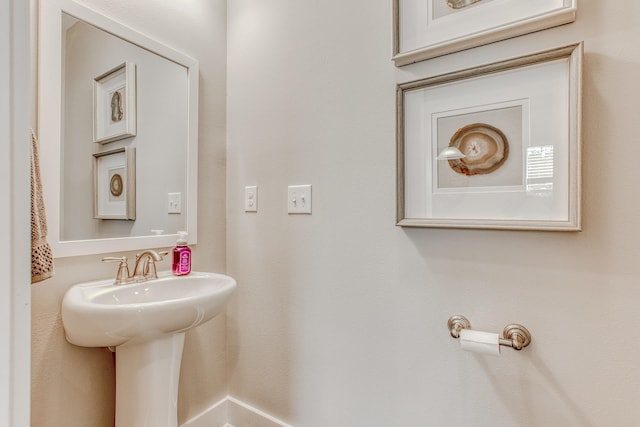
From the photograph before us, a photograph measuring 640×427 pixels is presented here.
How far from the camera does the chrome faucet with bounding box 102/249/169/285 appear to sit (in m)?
1.14

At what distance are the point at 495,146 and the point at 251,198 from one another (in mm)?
1000

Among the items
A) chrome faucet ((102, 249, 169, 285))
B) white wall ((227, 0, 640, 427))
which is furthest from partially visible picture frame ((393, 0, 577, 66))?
chrome faucet ((102, 249, 169, 285))

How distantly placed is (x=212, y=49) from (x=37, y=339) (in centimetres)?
132

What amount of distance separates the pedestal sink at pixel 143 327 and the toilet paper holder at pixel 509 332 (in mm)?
738

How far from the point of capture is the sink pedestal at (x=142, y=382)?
1069 mm

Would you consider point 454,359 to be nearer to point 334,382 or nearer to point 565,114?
point 334,382

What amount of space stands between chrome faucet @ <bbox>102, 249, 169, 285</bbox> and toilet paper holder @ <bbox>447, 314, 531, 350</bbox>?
1.03m

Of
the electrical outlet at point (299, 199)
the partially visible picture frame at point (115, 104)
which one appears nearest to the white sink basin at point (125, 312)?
the electrical outlet at point (299, 199)

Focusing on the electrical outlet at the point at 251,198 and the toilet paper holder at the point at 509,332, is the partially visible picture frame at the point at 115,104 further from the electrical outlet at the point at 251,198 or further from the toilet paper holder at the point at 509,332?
the toilet paper holder at the point at 509,332

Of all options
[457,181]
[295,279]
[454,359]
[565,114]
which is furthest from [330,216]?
[565,114]

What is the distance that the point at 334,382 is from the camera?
4.16 feet

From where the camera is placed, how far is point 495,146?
37.5 inches

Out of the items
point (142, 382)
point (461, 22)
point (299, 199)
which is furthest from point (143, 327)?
point (461, 22)

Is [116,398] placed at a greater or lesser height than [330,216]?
lesser
